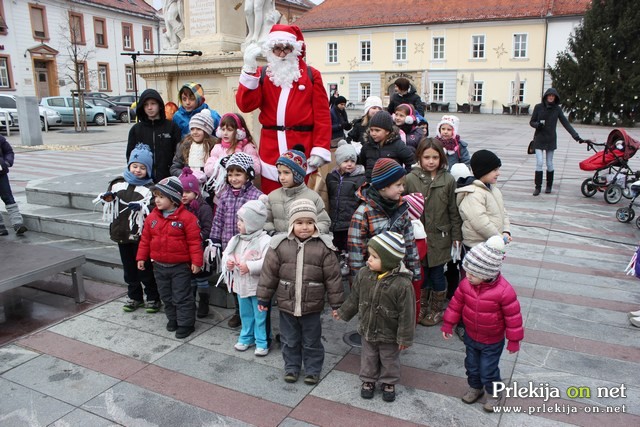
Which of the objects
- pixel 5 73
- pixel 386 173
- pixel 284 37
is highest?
pixel 5 73

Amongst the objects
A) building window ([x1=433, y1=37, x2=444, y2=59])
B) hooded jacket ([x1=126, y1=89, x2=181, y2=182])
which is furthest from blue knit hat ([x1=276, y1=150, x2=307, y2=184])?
building window ([x1=433, y1=37, x2=444, y2=59])

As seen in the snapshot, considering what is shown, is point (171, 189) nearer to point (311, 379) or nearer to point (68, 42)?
point (311, 379)

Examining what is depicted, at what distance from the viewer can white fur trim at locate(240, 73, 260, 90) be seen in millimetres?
4357

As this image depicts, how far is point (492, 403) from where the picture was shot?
3.27 metres

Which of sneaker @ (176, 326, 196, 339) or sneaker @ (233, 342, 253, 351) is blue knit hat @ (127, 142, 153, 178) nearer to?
sneaker @ (176, 326, 196, 339)

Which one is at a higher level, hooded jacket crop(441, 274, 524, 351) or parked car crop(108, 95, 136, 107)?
parked car crop(108, 95, 136, 107)

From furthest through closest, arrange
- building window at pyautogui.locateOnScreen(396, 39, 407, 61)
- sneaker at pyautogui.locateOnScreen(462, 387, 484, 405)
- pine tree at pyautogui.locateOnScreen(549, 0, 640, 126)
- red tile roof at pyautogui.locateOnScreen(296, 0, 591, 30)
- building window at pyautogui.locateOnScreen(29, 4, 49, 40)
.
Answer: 1. building window at pyautogui.locateOnScreen(396, 39, 407, 61)
2. red tile roof at pyautogui.locateOnScreen(296, 0, 591, 30)
3. building window at pyautogui.locateOnScreen(29, 4, 49, 40)
4. pine tree at pyautogui.locateOnScreen(549, 0, 640, 126)
5. sneaker at pyautogui.locateOnScreen(462, 387, 484, 405)

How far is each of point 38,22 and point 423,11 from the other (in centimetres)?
2862

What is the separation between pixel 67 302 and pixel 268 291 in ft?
8.58

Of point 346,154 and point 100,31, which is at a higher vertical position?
point 100,31

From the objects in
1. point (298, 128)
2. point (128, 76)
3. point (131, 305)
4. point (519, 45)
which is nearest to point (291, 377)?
point (131, 305)

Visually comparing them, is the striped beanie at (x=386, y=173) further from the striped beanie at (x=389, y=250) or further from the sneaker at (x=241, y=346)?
the sneaker at (x=241, y=346)

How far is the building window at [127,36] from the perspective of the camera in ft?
144

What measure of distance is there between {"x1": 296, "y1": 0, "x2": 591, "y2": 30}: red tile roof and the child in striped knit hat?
38.8m
